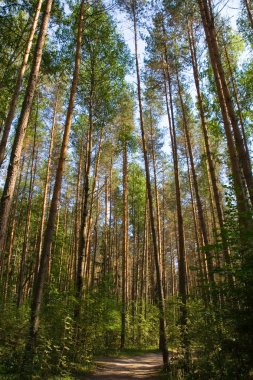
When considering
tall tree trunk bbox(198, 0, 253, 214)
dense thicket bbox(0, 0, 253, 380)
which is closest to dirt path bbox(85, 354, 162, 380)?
dense thicket bbox(0, 0, 253, 380)

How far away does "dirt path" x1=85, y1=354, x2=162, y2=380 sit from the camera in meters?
8.98

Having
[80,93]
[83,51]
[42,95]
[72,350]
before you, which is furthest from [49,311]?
[42,95]

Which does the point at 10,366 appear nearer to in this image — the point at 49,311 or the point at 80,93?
the point at 49,311

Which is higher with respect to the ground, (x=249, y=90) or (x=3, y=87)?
(x=249, y=90)

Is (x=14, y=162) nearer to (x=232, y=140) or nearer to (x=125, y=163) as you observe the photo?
(x=232, y=140)

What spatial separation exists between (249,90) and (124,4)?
7.56 metres

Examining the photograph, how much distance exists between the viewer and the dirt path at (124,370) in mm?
8984

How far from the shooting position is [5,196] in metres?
4.98

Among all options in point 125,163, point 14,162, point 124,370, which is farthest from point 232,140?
point 125,163

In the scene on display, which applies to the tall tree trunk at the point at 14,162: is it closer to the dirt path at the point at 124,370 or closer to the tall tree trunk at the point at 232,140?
the tall tree trunk at the point at 232,140

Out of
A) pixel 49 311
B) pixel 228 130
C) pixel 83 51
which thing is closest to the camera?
pixel 228 130

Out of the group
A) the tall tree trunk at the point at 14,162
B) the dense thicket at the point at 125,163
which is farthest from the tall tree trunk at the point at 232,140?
the tall tree trunk at the point at 14,162

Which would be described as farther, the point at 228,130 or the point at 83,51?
the point at 83,51

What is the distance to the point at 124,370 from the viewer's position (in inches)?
402
